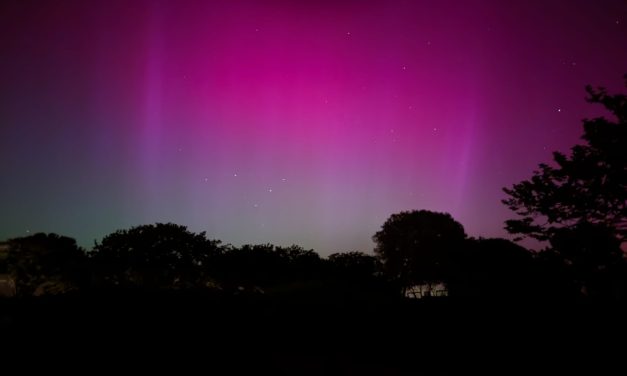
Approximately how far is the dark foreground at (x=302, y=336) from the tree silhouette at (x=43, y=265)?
65.8 ft

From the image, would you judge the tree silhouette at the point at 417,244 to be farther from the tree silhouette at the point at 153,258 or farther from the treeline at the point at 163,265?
the tree silhouette at the point at 153,258

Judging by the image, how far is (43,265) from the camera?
106 feet

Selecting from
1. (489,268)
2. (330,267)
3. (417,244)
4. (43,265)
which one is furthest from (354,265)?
(43,265)

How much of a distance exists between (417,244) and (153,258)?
30.0m

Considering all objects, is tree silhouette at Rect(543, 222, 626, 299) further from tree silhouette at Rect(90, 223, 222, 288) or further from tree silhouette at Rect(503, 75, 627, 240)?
tree silhouette at Rect(90, 223, 222, 288)

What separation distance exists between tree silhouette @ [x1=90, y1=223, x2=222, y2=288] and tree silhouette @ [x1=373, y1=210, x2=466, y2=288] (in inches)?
895

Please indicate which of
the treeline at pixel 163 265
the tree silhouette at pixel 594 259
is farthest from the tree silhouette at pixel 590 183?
the treeline at pixel 163 265

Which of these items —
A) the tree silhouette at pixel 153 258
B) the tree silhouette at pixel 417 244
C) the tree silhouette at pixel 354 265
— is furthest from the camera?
the tree silhouette at pixel 354 265

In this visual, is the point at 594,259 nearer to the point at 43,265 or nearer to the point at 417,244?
the point at 417,244

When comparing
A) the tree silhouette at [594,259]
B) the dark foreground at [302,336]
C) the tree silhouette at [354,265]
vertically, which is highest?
the tree silhouette at [354,265]

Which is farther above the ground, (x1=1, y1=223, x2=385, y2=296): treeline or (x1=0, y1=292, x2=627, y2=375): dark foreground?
(x1=1, y1=223, x2=385, y2=296): treeline

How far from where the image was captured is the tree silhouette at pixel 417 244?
4953 centimetres

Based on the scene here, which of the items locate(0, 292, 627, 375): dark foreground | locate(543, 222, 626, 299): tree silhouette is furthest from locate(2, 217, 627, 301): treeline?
locate(0, 292, 627, 375): dark foreground

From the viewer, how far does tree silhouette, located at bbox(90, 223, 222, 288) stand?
3872 centimetres
